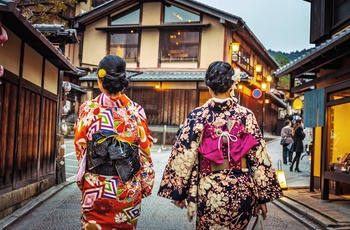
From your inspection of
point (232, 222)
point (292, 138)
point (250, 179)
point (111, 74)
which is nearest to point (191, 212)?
point (232, 222)

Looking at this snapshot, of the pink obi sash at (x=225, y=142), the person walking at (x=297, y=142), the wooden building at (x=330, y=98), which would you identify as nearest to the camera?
the pink obi sash at (x=225, y=142)

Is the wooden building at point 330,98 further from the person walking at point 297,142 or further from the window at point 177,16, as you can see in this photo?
the window at point 177,16

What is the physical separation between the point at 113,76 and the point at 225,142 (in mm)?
1227

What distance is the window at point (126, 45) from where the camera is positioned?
29.6 m

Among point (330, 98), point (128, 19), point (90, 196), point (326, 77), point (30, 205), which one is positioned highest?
point (128, 19)

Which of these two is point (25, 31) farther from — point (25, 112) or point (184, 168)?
point (184, 168)

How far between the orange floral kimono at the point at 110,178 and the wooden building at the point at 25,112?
3.03 meters

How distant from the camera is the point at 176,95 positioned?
2764cm

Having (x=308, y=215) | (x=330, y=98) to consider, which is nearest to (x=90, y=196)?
(x=308, y=215)

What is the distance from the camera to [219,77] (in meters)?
3.81

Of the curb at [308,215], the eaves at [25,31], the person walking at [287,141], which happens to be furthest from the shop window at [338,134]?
the person walking at [287,141]

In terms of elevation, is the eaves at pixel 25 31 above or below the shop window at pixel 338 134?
above

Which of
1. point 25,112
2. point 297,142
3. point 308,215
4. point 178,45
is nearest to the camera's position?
point 308,215

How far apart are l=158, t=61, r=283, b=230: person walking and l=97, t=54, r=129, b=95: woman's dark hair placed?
0.75m
